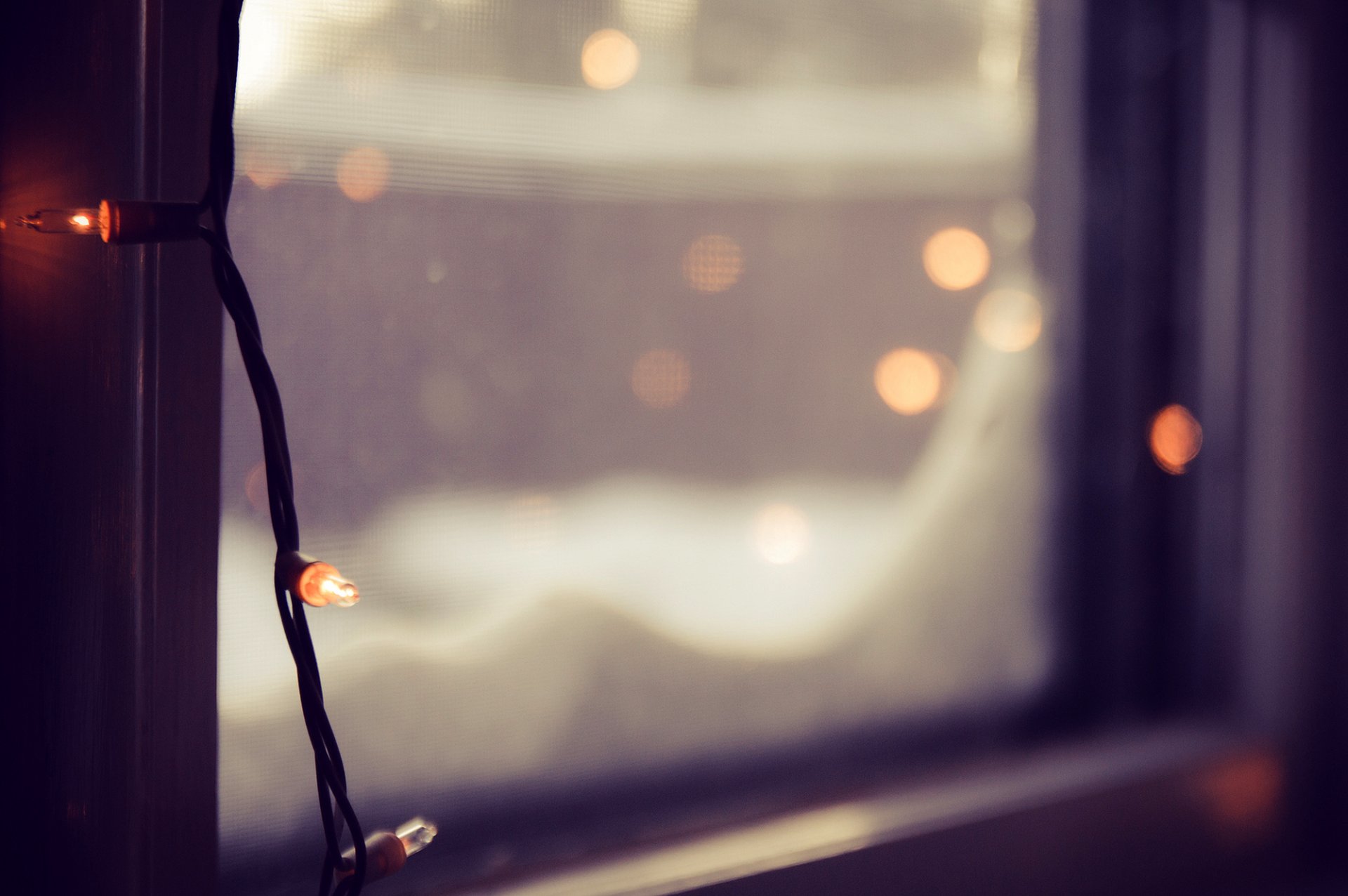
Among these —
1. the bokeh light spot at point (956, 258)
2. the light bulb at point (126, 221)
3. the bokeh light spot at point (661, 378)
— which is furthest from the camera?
the bokeh light spot at point (956, 258)

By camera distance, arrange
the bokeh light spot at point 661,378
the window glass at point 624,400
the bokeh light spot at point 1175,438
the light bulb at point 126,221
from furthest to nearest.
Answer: the bokeh light spot at point 1175,438 → the bokeh light spot at point 661,378 → the window glass at point 624,400 → the light bulb at point 126,221

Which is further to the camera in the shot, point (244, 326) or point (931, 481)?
point (931, 481)

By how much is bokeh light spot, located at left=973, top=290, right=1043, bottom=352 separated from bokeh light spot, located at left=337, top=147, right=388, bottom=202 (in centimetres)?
49

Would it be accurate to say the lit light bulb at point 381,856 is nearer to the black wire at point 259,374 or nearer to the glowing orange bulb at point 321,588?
the black wire at point 259,374

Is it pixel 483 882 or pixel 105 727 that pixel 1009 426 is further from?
pixel 105 727

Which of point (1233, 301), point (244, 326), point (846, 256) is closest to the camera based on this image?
point (244, 326)

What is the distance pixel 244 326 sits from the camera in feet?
1.35

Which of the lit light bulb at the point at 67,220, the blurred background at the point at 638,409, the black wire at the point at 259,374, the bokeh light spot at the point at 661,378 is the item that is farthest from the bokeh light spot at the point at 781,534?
the lit light bulb at the point at 67,220

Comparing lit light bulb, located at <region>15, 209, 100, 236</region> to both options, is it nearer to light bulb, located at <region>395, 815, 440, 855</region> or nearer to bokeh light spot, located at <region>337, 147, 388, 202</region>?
bokeh light spot, located at <region>337, 147, 388, 202</region>

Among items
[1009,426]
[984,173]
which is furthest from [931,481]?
[984,173]

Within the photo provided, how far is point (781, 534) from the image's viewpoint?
2.21ft

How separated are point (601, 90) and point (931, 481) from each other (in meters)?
0.40

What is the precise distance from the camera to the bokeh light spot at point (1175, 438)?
860 mm

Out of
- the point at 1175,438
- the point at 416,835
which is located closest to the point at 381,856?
the point at 416,835
